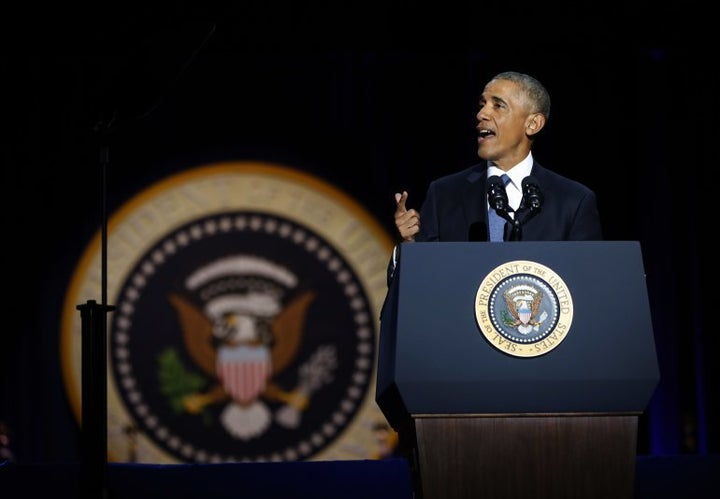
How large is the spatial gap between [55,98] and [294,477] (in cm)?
303

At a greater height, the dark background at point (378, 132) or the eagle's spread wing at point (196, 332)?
the dark background at point (378, 132)

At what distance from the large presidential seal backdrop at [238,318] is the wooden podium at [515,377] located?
3125 millimetres

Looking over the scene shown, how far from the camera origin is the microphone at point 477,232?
235 centimetres

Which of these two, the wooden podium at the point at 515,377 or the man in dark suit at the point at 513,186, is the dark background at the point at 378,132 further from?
the wooden podium at the point at 515,377

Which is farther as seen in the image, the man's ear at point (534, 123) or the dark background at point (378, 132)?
the dark background at point (378, 132)

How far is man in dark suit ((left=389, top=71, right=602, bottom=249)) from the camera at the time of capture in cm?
233

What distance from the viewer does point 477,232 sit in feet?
7.75

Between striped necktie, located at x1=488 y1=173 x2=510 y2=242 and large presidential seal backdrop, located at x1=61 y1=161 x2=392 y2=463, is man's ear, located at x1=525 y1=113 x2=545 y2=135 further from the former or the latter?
large presidential seal backdrop, located at x1=61 y1=161 x2=392 y2=463

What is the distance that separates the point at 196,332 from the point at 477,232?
2.89 meters

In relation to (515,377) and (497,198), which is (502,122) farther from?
(515,377)

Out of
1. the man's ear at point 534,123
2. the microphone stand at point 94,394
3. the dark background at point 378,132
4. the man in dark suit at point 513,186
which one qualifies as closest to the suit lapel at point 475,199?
the man in dark suit at point 513,186

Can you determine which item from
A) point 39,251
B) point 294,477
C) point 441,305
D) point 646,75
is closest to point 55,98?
point 39,251

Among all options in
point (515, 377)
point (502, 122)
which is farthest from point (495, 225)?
point (515, 377)

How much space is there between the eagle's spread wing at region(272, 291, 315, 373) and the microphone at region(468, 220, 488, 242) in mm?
2757
